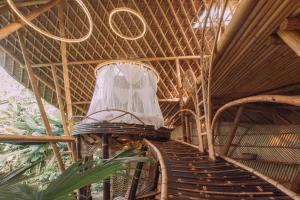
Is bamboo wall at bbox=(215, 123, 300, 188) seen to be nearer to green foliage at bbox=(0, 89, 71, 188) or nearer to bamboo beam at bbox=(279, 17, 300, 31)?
bamboo beam at bbox=(279, 17, 300, 31)

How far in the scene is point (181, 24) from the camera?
543 cm

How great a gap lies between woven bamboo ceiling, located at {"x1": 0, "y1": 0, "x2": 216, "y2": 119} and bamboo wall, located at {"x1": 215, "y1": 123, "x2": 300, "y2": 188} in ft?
6.77

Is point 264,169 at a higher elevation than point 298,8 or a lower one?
lower

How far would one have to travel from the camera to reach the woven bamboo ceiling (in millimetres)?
5199

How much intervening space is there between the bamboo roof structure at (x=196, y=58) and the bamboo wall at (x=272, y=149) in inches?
Answer: 0.7

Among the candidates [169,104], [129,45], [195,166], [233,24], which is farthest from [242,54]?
[169,104]

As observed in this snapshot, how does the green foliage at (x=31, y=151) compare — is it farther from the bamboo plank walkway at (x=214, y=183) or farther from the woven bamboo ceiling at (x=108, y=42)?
the bamboo plank walkway at (x=214, y=183)

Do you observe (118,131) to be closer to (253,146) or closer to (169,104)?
(253,146)

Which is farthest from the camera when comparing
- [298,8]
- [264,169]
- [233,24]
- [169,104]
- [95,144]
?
[169,104]

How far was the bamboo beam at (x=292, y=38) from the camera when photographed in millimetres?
1512

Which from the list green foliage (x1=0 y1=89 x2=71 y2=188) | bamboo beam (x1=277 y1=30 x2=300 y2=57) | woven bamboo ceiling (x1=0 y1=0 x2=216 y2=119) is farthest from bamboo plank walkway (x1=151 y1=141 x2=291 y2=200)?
green foliage (x1=0 y1=89 x2=71 y2=188)

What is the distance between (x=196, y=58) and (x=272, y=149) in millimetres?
2614

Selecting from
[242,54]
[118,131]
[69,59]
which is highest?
[69,59]

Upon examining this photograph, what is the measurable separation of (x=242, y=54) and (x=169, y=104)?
15.0ft
